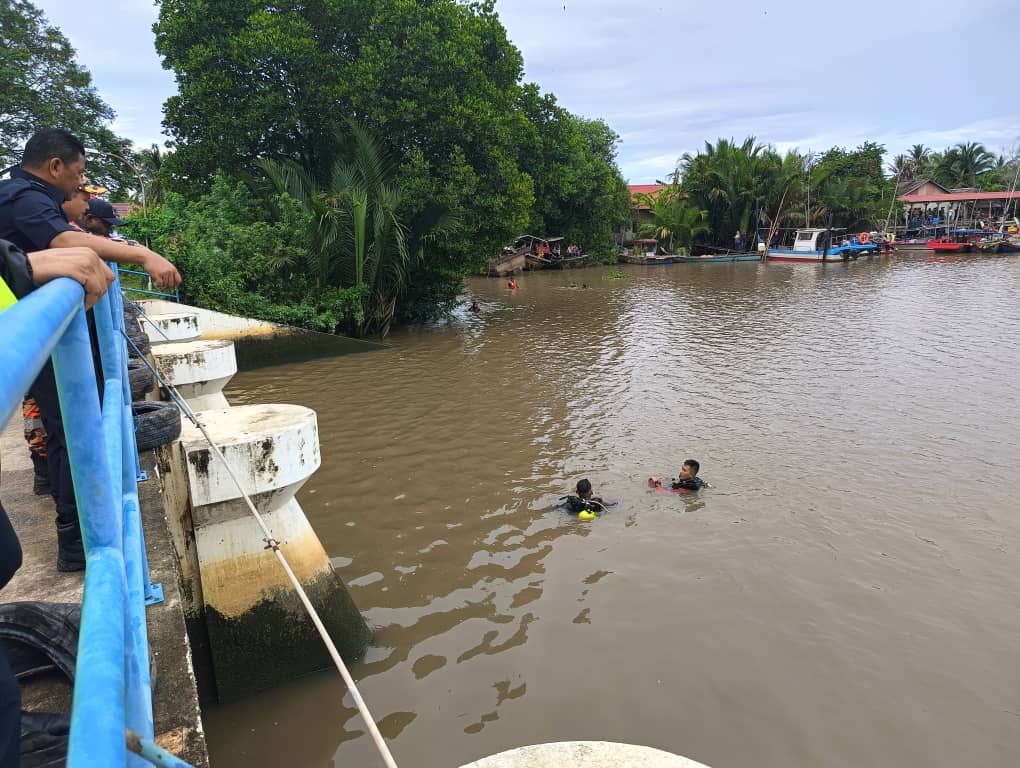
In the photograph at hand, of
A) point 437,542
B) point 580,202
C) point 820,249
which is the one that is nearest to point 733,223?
point 820,249

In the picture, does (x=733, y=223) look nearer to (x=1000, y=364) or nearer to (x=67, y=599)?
(x=1000, y=364)

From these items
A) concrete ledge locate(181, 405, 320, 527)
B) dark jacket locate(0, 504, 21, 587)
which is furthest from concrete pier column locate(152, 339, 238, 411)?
dark jacket locate(0, 504, 21, 587)

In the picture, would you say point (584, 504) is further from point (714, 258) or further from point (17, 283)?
point (714, 258)

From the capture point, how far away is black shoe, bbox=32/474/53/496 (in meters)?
3.38

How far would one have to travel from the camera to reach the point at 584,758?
1.93m

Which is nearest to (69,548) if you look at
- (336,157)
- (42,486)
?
(42,486)

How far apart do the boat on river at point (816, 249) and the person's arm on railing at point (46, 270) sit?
44.8 metres

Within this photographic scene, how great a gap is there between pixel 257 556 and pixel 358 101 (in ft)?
42.9

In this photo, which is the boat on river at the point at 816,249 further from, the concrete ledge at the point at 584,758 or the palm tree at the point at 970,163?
the concrete ledge at the point at 584,758

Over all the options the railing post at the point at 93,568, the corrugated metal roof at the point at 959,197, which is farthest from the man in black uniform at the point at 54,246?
the corrugated metal roof at the point at 959,197

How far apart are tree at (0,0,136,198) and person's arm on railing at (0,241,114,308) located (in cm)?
2761

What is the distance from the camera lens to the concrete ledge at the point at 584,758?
1879 mm

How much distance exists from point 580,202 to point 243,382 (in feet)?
84.2

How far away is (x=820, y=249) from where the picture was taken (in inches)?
1676
